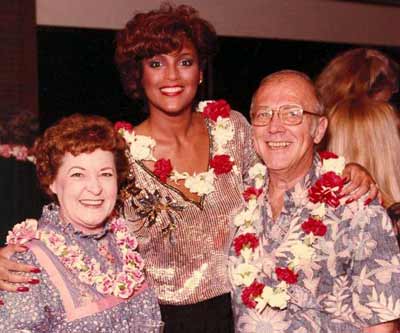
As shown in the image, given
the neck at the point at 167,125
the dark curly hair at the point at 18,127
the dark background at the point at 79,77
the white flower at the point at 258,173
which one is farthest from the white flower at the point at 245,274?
the dark curly hair at the point at 18,127

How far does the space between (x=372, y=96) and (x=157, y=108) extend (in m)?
0.92

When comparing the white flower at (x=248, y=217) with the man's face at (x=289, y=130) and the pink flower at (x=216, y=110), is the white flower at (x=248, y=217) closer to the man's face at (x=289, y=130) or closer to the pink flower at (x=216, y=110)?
Answer: the man's face at (x=289, y=130)

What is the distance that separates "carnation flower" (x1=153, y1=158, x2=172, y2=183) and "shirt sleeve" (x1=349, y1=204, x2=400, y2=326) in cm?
91

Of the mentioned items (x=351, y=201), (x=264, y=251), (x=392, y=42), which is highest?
(x=392, y=42)

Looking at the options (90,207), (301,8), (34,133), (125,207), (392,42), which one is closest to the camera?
(90,207)

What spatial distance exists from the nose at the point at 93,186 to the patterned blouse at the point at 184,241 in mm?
575

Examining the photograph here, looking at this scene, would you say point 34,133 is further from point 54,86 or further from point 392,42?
point 392,42

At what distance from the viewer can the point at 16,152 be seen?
4.71 meters

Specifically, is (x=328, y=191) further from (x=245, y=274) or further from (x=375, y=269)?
(x=245, y=274)

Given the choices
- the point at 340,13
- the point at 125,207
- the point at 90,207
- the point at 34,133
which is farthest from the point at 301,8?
Answer: the point at 90,207

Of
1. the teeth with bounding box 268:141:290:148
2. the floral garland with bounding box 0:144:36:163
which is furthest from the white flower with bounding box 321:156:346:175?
the floral garland with bounding box 0:144:36:163

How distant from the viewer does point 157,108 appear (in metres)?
2.96

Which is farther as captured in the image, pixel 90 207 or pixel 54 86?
pixel 54 86

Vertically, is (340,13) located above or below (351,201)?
above
